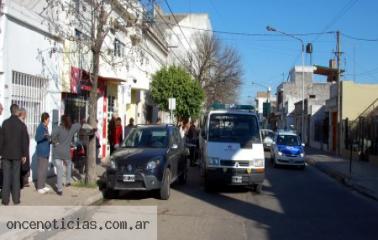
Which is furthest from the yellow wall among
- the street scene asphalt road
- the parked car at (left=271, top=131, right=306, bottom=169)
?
the street scene asphalt road

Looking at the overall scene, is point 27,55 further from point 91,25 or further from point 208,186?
point 208,186

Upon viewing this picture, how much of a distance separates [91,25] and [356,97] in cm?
2768

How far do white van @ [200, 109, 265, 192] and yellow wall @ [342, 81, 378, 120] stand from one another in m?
25.1

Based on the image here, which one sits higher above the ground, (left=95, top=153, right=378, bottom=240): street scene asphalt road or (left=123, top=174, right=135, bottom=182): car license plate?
(left=123, top=174, right=135, bottom=182): car license plate

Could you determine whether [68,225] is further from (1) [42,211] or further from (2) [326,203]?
(2) [326,203]

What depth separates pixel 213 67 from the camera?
59.6 m

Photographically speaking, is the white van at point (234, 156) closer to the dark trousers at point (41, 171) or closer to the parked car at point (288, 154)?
the dark trousers at point (41, 171)

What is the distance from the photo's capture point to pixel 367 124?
33.0 m

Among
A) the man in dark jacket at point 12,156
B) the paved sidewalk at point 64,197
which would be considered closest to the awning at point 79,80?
the paved sidewalk at point 64,197

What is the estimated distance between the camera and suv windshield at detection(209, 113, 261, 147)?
1622 centimetres

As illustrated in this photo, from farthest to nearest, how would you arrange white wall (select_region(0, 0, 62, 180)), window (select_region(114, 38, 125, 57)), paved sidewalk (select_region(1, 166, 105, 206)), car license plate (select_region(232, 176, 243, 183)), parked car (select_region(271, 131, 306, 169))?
parked car (select_region(271, 131, 306, 169)) < window (select_region(114, 38, 125, 57)) < car license plate (select_region(232, 176, 243, 183)) < white wall (select_region(0, 0, 62, 180)) < paved sidewalk (select_region(1, 166, 105, 206))

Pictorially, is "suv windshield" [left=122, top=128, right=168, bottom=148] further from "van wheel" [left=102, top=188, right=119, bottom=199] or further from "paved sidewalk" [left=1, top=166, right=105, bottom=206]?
"paved sidewalk" [left=1, top=166, right=105, bottom=206]

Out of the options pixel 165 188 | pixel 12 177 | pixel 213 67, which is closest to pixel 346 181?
pixel 165 188

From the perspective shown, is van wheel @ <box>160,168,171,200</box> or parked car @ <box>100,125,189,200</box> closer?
parked car @ <box>100,125,189,200</box>
